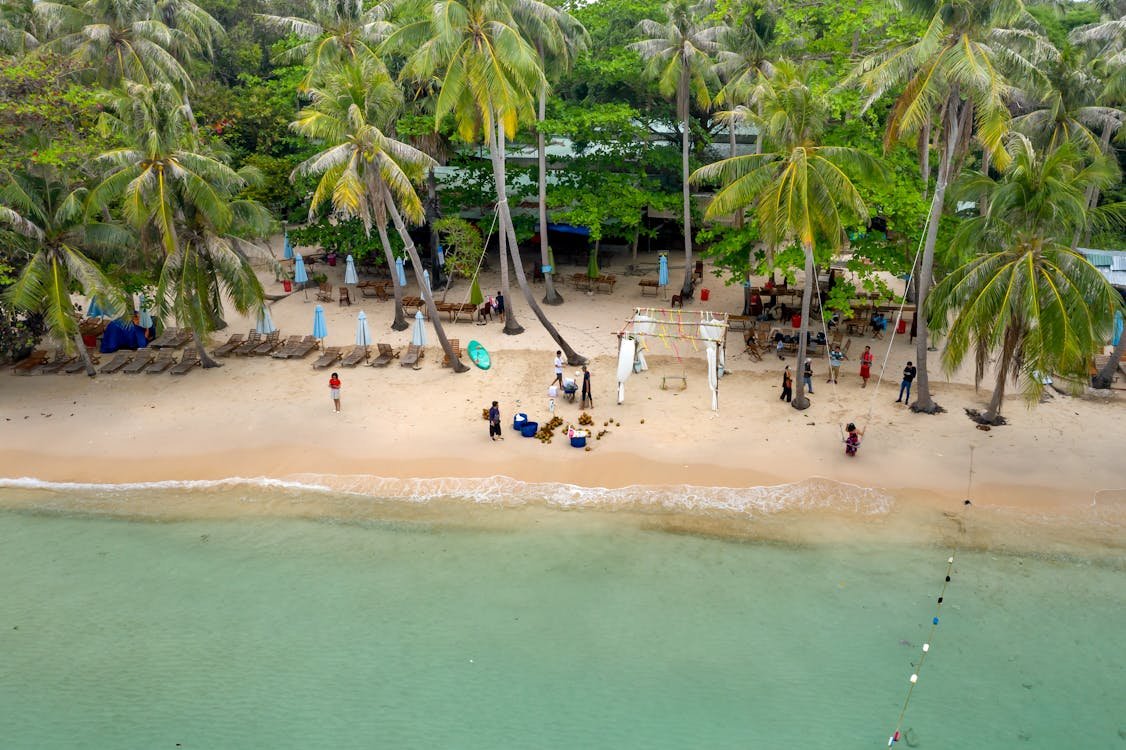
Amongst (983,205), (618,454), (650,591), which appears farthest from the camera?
(983,205)

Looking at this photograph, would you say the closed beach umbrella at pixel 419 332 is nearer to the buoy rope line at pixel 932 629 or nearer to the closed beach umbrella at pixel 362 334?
the closed beach umbrella at pixel 362 334

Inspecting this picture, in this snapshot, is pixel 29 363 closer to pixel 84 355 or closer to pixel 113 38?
pixel 84 355

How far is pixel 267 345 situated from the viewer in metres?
26.7

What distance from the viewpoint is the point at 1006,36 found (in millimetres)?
20594

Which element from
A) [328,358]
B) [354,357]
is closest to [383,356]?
[354,357]

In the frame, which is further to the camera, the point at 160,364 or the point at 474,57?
the point at 160,364

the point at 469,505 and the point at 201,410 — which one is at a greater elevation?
the point at 201,410

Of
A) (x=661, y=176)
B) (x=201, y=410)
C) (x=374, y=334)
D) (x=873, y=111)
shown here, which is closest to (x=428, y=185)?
(x=374, y=334)

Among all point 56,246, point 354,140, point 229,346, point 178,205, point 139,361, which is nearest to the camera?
point 354,140

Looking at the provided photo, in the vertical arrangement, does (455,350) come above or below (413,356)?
above

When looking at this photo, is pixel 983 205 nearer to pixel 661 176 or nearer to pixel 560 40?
pixel 661 176

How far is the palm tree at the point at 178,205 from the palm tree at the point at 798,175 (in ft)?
46.3

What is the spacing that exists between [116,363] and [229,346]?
11.2ft

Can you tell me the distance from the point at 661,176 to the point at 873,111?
11.7 meters
